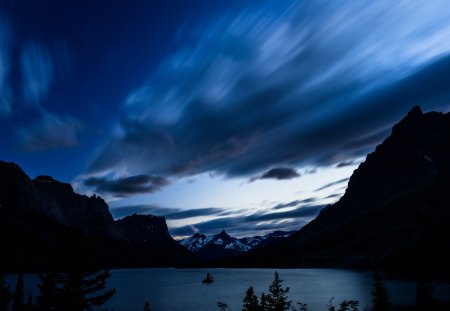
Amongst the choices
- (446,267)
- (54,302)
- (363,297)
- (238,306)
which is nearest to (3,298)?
(54,302)

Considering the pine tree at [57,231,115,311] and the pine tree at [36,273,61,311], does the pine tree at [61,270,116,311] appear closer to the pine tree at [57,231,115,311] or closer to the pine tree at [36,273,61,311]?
the pine tree at [57,231,115,311]

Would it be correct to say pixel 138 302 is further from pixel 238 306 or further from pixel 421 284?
pixel 421 284

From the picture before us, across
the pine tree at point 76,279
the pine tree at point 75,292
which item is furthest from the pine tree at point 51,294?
the pine tree at point 75,292

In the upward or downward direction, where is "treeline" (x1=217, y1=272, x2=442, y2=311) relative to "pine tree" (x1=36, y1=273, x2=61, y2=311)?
downward

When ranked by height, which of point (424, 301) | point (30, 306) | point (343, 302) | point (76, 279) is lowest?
point (424, 301)

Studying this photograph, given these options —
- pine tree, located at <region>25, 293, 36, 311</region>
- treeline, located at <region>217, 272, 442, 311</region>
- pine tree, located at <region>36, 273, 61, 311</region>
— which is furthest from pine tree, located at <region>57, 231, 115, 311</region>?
treeline, located at <region>217, 272, 442, 311</region>

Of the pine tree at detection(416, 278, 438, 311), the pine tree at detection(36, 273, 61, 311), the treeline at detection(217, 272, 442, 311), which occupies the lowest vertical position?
the pine tree at detection(416, 278, 438, 311)

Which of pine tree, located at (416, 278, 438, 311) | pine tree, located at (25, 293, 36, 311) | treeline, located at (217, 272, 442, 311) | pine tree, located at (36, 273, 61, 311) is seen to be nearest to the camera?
pine tree, located at (36, 273, 61, 311)

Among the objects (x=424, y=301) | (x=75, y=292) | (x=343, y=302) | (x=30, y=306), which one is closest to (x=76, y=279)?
(x=75, y=292)

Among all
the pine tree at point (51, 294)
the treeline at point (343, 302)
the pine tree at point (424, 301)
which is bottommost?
the pine tree at point (424, 301)

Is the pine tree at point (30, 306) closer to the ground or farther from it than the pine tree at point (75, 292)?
closer to the ground

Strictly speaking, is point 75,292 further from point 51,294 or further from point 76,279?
point 51,294

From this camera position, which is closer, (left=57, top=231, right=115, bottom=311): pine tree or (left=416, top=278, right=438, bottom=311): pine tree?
(left=57, top=231, right=115, bottom=311): pine tree

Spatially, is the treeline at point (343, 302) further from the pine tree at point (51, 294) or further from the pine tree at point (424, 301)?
the pine tree at point (51, 294)
